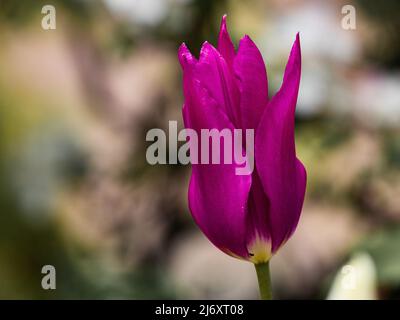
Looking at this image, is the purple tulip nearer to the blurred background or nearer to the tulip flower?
the tulip flower

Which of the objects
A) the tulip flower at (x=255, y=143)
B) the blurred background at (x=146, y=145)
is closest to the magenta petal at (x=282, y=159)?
the tulip flower at (x=255, y=143)

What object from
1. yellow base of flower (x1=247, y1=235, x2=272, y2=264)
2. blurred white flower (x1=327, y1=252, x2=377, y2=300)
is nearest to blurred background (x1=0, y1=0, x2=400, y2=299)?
blurred white flower (x1=327, y1=252, x2=377, y2=300)

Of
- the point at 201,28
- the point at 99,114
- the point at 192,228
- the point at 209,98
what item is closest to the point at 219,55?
the point at 209,98

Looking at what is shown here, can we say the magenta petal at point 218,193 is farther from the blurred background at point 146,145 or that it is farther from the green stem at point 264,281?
the blurred background at point 146,145

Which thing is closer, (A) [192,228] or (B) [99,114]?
(A) [192,228]

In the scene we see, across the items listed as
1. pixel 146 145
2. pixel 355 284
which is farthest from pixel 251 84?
pixel 146 145

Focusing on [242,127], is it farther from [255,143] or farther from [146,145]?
[146,145]

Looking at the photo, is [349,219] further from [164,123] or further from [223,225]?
[223,225]
